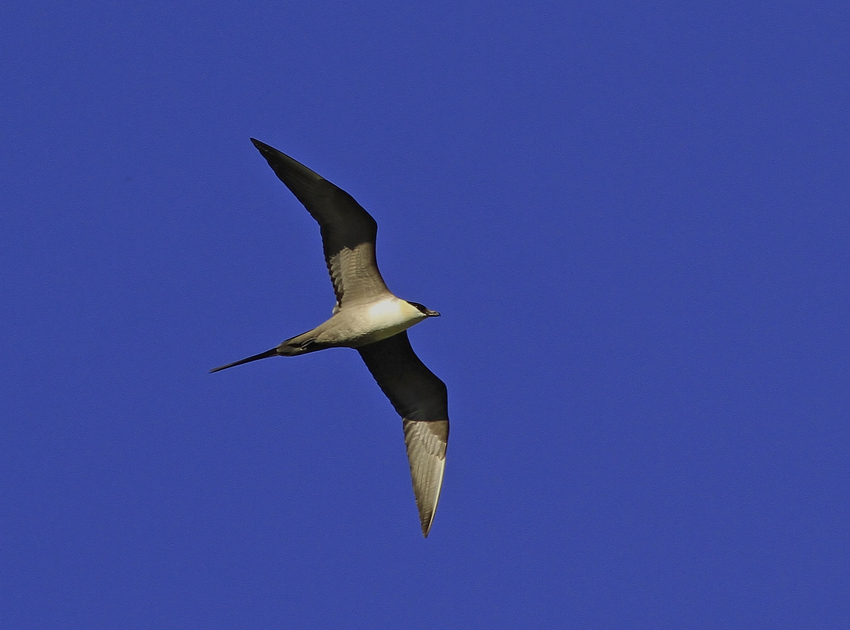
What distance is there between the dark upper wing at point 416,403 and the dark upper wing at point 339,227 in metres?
1.10

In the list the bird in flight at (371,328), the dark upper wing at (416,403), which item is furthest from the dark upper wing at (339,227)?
the dark upper wing at (416,403)

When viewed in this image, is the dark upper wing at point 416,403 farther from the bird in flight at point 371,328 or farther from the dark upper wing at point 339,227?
the dark upper wing at point 339,227

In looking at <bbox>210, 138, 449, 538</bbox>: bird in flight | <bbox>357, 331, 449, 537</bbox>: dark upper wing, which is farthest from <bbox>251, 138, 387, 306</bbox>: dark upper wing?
<bbox>357, 331, 449, 537</bbox>: dark upper wing

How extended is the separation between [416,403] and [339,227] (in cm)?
304

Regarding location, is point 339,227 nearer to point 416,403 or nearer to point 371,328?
point 371,328

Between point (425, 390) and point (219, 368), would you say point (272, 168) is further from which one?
point (425, 390)

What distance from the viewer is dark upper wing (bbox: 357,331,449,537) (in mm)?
17375

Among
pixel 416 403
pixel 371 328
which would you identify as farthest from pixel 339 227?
pixel 416 403

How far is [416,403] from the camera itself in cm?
1777

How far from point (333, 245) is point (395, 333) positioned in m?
1.52

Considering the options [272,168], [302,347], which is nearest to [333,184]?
[272,168]

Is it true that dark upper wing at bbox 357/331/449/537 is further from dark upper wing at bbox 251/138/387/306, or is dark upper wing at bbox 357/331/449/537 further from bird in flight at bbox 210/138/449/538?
dark upper wing at bbox 251/138/387/306

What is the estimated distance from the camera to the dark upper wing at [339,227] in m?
16.0

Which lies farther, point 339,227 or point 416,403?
point 416,403
